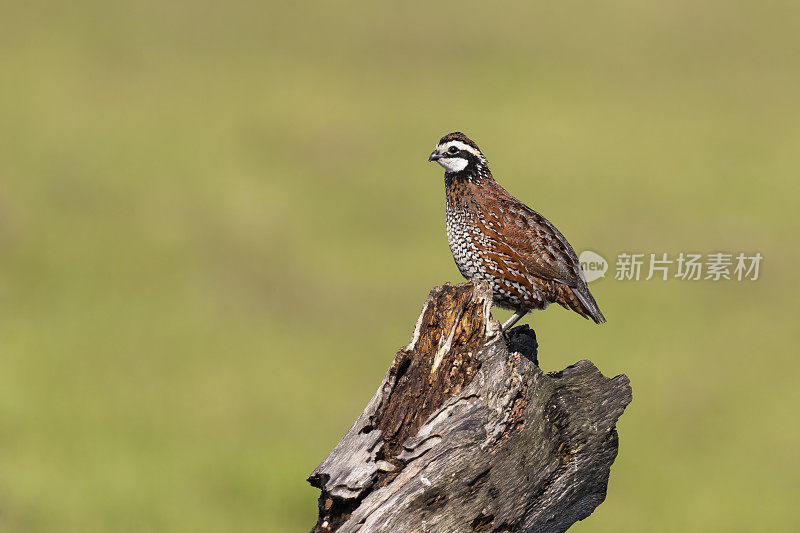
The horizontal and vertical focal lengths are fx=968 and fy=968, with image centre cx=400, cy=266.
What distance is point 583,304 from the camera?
290 inches

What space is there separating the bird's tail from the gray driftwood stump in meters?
1.16

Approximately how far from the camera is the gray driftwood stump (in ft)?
17.4

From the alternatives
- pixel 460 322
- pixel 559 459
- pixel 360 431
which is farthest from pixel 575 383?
pixel 360 431

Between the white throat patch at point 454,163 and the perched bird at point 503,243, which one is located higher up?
the white throat patch at point 454,163

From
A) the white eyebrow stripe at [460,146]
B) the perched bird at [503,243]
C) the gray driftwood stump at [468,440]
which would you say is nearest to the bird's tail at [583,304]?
the perched bird at [503,243]

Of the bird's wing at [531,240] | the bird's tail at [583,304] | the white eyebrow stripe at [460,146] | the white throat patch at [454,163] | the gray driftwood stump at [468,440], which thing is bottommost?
the gray driftwood stump at [468,440]

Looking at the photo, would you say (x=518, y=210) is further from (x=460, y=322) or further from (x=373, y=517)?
(x=373, y=517)

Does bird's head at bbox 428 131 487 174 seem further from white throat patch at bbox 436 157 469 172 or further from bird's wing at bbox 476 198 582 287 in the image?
bird's wing at bbox 476 198 582 287

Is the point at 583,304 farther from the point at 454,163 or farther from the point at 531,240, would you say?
the point at 454,163

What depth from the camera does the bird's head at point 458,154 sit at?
23.8 ft

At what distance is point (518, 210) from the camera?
23.7 feet

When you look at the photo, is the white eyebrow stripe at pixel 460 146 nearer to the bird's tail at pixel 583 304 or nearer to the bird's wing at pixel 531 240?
the bird's wing at pixel 531 240

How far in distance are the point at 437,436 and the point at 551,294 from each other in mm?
2250

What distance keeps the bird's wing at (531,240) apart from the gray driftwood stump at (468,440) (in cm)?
114
